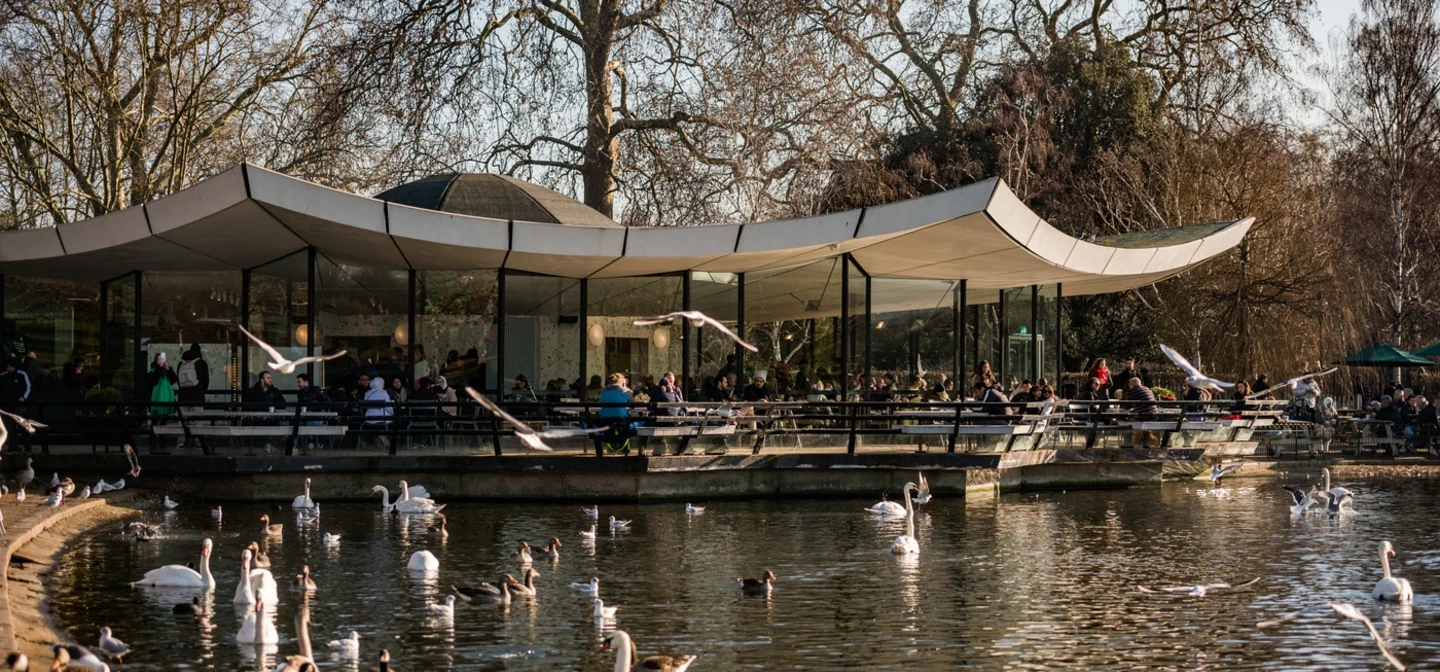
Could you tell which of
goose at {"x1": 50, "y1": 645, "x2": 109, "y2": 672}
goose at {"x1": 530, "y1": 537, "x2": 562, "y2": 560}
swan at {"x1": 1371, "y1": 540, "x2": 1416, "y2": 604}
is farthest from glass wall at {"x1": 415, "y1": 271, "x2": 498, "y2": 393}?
goose at {"x1": 50, "y1": 645, "x2": 109, "y2": 672}

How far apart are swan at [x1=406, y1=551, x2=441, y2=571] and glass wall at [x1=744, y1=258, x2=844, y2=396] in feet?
39.7

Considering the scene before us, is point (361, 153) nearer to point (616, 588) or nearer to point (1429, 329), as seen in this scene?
point (616, 588)

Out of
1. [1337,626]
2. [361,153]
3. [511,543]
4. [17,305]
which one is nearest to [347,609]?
[511,543]

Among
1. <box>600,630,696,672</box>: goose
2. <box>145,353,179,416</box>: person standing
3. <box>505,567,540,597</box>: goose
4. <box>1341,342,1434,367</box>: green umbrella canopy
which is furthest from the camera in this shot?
<box>1341,342,1434,367</box>: green umbrella canopy

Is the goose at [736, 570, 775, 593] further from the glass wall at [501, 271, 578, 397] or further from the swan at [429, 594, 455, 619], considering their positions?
the glass wall at [501, 271, 578, 397]

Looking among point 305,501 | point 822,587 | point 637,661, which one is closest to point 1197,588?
point 822,587

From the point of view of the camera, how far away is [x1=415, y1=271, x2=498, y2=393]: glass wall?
1006 inches

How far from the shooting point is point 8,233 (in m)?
25.3

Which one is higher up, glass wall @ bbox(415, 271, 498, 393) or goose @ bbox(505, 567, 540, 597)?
glass wall @ bbox(415, 271, 498, 393)

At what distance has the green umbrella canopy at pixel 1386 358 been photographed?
3700cm

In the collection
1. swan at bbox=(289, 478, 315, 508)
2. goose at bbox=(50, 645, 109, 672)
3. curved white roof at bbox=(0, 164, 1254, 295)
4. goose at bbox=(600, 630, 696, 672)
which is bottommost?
goose at bbox=(600, 630, 696, 672)

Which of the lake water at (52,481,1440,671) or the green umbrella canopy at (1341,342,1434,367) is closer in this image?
the lake water at (52,481,1440,671)

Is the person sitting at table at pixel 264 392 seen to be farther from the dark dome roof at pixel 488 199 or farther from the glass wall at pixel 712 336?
the glass wall at pixel 712 336

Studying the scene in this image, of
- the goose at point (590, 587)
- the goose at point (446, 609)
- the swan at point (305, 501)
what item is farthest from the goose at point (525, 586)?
the swan at point (305, 501)
